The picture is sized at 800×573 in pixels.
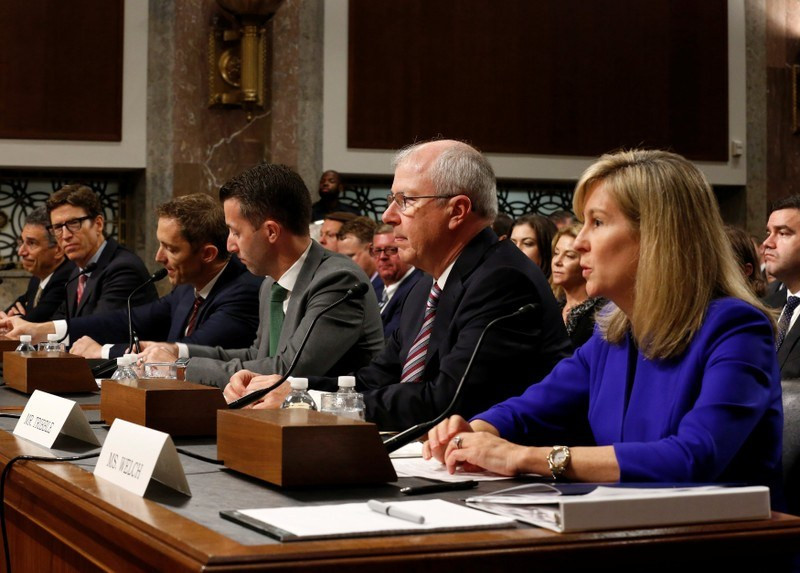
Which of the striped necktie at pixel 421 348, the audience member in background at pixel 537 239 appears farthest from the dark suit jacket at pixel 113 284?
the striped necktie at pixel 421 348

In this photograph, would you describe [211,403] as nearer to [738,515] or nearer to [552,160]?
[738,515]

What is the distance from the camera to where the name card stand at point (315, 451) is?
5.95ft

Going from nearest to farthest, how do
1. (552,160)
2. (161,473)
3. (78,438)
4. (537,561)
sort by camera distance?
1. (537,561)
2. (161,473)
3. (78,438)
4. (552,160)

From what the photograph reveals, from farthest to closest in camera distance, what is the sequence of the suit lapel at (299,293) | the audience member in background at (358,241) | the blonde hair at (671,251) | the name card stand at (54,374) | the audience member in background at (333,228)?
the audience member in background at (333,228) → the audience member in background at (358,241) → the suit lapel at (299,293) → the name card stand at (54,374) → the blonde hair at (671,251)

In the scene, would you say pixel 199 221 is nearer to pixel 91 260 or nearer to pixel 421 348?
pixel 91 260

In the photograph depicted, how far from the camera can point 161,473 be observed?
1.80 metres

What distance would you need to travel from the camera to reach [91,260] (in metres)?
6.26

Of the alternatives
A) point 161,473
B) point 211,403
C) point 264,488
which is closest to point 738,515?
point 264,488

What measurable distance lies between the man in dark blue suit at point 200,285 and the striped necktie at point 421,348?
1.73 meters

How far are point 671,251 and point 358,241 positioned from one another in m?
5.73

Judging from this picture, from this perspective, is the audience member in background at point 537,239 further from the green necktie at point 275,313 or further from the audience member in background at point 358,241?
the green necktie at point 275,313

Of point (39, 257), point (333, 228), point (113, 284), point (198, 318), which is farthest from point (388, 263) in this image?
point (198, 318)

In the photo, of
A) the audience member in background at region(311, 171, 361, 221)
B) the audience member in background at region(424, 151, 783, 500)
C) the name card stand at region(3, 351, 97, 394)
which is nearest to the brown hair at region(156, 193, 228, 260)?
the name card stand at region(3, 351, 97, 394)

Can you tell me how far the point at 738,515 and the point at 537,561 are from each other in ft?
1.17
